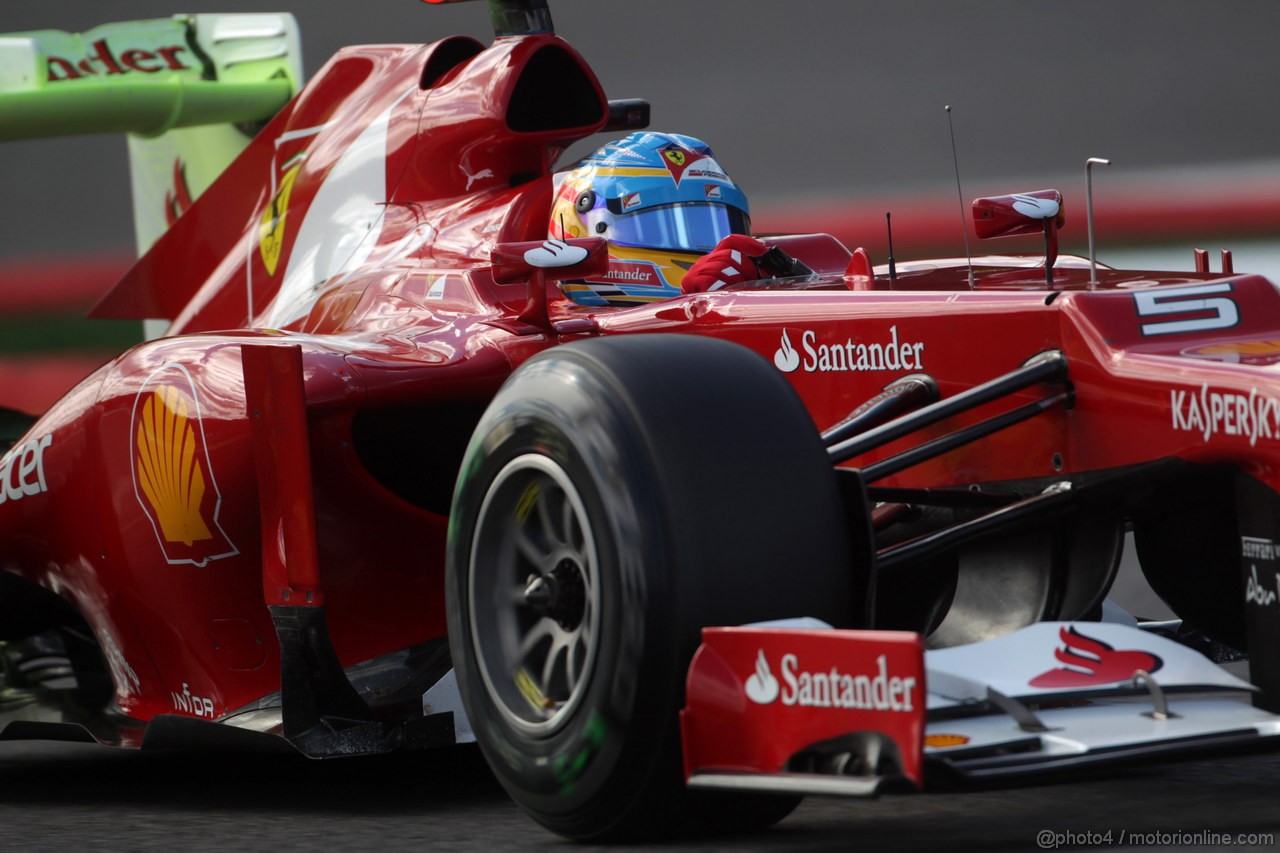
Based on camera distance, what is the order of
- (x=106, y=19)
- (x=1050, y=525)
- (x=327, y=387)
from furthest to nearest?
(x=106, y=19), (x=327, y=387), (x=1050, y=525)

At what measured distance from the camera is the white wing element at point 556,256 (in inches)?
153

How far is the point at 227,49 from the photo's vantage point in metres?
7.50

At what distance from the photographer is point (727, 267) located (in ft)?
14.8

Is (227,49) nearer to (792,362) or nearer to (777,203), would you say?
(792,362)

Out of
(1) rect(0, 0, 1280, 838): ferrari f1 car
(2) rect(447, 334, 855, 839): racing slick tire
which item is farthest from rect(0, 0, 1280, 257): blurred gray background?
(2) rect(447, 334, 855, 839): racing slick tire

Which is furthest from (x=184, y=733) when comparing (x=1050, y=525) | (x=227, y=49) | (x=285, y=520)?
(x=227, y=49)

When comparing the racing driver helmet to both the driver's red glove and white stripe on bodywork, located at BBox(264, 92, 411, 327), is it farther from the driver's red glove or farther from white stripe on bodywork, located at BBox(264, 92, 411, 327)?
white stripe on bodywork, located at BBox(264, 92, 411, 327)

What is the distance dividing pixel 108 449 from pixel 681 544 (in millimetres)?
2062

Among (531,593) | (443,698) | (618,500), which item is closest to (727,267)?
(443,698)

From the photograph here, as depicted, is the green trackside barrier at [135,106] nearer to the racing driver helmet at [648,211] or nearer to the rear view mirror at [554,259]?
the racing driver helmet at [648,211]

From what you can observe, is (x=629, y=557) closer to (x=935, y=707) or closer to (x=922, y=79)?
(x=935, y=707)

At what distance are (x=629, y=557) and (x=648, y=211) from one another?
2157 millimetres

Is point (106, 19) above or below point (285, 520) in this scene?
above

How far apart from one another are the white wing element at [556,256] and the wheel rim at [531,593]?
73 cm
